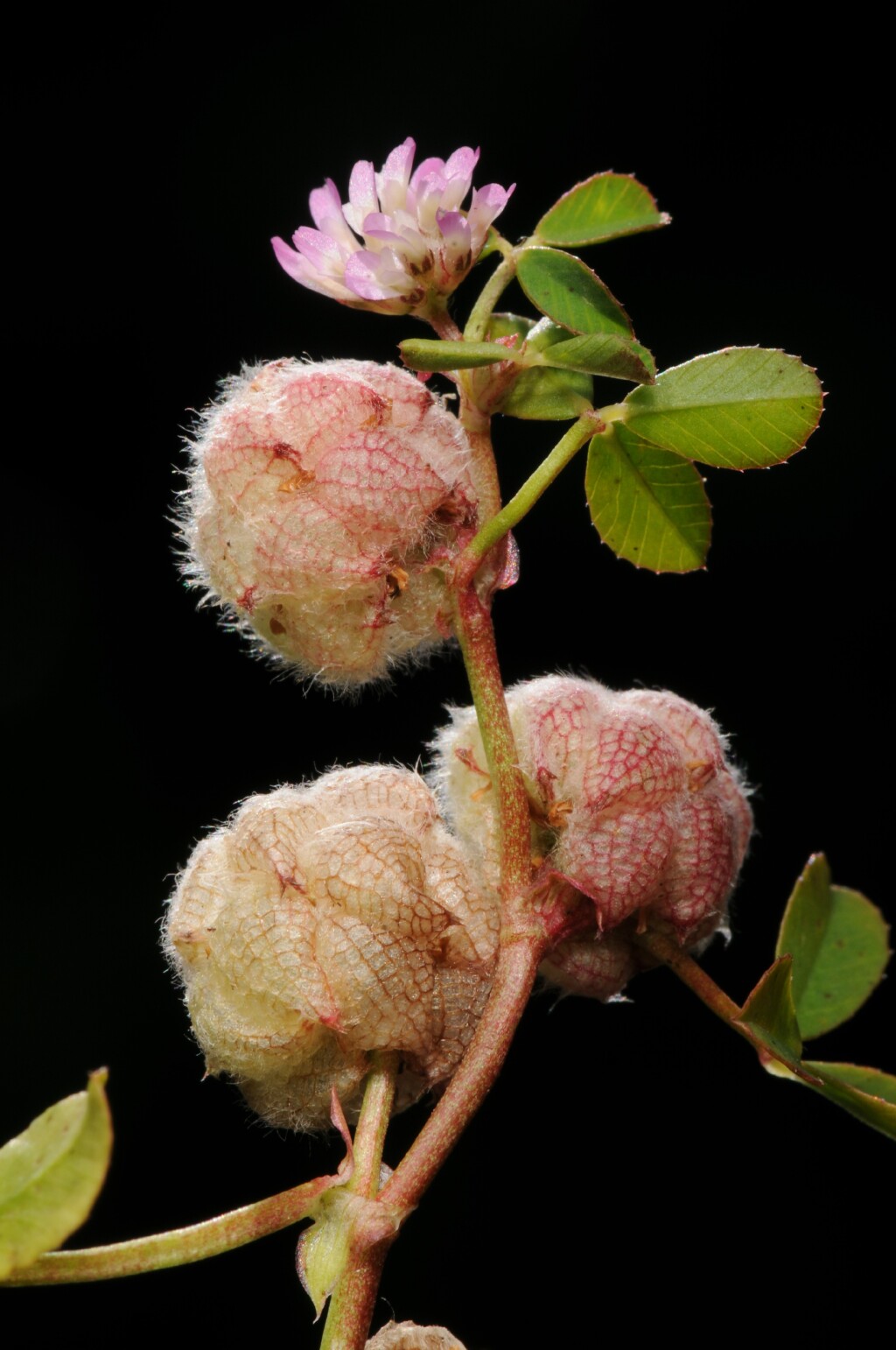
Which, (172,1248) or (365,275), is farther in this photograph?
(365,275)

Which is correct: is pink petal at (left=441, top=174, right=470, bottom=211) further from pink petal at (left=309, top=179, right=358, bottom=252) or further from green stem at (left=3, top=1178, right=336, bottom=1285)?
Result: green stem at (left=3, top=1178, right=336, bottom=1285)

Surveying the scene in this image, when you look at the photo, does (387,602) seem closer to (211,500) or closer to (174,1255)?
(211,500)

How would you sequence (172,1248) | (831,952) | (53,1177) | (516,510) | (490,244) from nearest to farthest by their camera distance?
1. (53,1177)
2. (172,1248)
3. (516,510)
4. (490,244)
5. (831,952)

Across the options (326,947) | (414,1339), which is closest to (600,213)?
(326,947)

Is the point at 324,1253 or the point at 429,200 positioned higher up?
the point at 429,200

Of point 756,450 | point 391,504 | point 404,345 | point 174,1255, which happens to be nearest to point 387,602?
point 391,504

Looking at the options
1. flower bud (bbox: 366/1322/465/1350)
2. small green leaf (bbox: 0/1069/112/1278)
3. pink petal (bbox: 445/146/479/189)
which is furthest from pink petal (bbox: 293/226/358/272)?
A: flower bud (bbox: 366/1322/465/1350)

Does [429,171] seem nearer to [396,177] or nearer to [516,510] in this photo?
[396,177]
